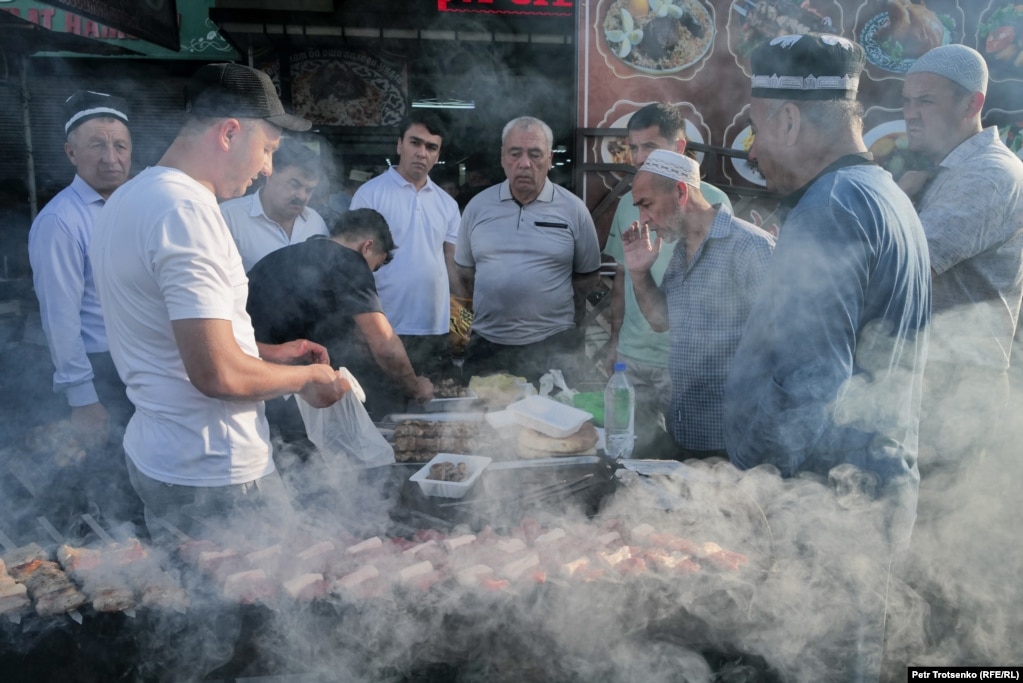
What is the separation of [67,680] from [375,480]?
1198mm

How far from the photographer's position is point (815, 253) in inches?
75.5

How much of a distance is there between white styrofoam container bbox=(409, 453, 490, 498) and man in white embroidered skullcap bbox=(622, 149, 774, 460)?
1.09 metres

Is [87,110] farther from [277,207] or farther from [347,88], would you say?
[347,88]

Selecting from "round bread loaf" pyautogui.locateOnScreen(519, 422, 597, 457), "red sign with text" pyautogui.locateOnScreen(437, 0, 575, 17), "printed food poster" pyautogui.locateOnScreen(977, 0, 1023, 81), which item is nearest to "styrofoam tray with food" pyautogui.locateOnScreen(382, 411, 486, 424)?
"round bread loaf" pyautogui.locateOnScreen(519, 422, 597, 457)

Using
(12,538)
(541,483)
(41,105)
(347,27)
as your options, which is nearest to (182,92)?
(41,105)

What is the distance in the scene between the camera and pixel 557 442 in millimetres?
2938

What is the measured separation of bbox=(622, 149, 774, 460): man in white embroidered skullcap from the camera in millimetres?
3186

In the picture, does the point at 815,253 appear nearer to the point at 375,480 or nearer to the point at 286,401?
the point at 375,480

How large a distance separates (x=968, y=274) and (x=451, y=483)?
2.35m

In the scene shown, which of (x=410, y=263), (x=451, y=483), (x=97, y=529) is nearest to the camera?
(x=97, y=529)

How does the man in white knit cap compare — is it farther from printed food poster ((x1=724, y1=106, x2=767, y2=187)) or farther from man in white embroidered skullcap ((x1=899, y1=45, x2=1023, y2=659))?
printed food poster ((x1=724, y1=106, x2=767, y2=187))

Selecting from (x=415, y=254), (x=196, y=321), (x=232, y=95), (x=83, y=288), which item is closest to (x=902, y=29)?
(x=415, y=254)

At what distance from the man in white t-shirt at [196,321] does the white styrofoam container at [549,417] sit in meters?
1.04

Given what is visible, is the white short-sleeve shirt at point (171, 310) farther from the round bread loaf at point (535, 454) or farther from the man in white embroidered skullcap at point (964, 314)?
the man in white embroidered skullcap at point (964, 314)
